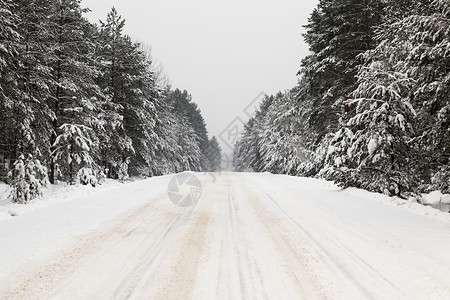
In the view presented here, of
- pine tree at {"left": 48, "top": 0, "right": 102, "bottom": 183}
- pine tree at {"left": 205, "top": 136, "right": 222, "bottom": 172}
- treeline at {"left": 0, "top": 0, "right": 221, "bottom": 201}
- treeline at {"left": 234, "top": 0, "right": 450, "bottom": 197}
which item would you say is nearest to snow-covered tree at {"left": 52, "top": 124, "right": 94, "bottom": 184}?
treeline at {"left": 0, "top": 0, "right": 221, "bottom": 201}

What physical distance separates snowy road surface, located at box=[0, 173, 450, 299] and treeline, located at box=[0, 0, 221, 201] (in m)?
4.71

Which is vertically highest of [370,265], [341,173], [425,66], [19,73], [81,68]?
[81,68]

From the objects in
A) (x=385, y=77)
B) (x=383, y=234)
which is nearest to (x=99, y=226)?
(x=383, y=234)

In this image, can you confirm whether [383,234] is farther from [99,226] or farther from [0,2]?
[0,2]

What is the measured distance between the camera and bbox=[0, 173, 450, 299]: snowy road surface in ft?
11.2

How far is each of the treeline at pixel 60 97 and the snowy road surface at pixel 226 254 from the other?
4.71 meters

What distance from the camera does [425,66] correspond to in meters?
7.64

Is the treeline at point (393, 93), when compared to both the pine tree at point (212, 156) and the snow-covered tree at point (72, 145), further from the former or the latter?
the pine tree at point (212, 156)

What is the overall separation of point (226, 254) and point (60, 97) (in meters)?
11.6

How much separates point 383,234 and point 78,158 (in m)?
12.8

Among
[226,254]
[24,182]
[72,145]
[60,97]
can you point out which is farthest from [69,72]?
[226,254]

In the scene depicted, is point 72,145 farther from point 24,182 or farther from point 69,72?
point 24,182

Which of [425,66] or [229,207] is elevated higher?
Answer: [425,66]

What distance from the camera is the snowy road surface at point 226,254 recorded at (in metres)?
3.42
